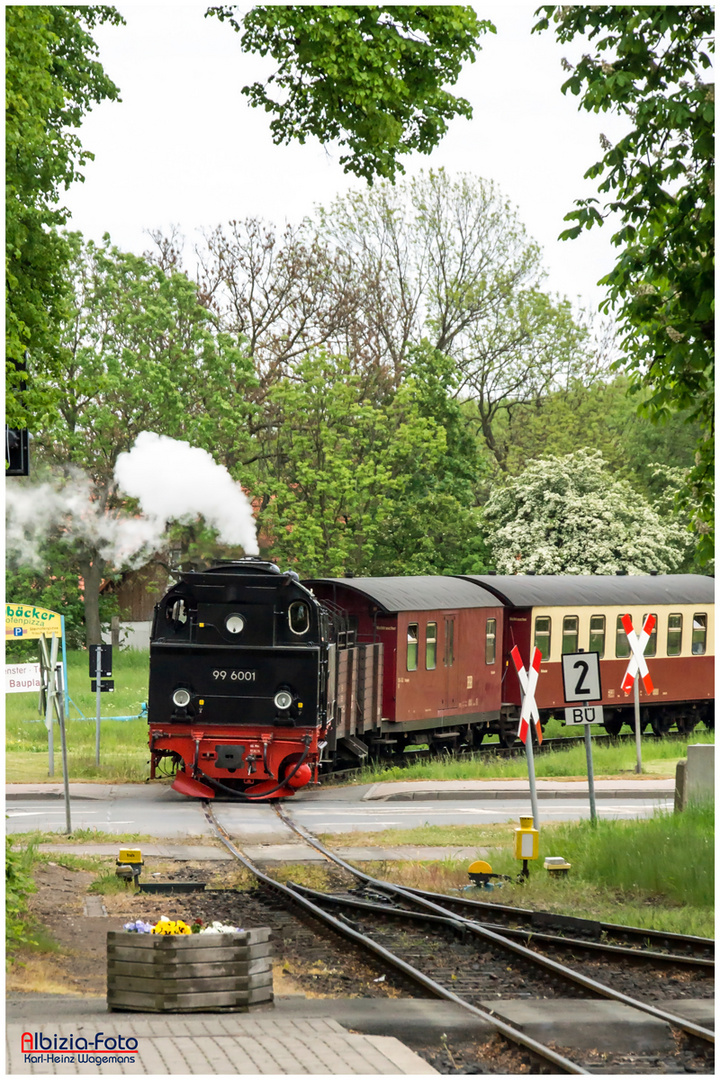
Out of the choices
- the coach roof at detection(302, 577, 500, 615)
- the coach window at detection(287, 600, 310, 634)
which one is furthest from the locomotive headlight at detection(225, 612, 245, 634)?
the coach roof at detection(302, 577, 500, 615)

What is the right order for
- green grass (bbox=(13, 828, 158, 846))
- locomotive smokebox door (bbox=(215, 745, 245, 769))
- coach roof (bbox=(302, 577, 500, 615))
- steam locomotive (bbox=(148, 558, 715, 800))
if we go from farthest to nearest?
1. coach roof (bbox=(302, 577, 500, 615))
2. steam locomotive (bbox=(148, 558, 715, 800))
3. locomotive smokebox door (bbox=(215, 745, 245, 769))
4. green grass (bbox=(13, 828, 158, 846))

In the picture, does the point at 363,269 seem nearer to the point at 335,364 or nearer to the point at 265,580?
the point at 335,364

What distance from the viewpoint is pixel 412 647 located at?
80.4 feet

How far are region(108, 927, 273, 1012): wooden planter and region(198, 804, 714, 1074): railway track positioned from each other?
1569mm

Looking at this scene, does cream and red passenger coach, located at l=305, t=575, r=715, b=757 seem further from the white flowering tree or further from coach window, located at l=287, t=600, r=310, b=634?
the white flowering tree

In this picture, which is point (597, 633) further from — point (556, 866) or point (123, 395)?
point (123, 395)

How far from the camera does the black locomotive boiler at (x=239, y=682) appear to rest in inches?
771

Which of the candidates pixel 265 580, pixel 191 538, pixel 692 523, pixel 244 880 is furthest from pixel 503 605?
pixel 692 523

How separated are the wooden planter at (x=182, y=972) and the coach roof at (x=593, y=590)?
63.2 ft

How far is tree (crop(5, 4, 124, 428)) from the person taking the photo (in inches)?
398

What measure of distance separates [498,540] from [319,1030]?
1375 inches

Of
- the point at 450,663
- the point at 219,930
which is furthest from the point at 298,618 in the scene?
the point at 219,930

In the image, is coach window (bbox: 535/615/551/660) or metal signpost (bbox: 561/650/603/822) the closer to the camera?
metal signpost (bbox: 561/650/603/822)

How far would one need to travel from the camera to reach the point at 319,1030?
8.01 meters
